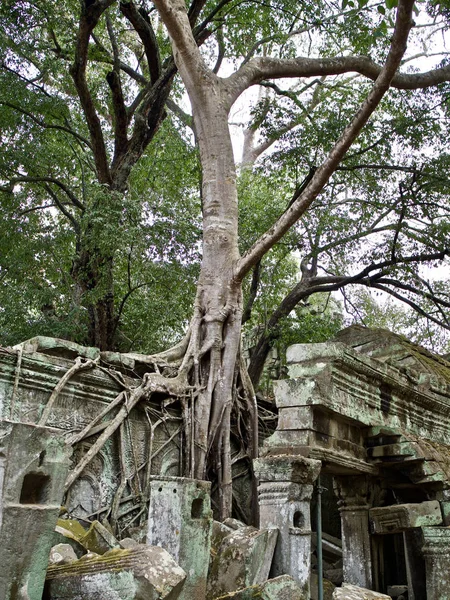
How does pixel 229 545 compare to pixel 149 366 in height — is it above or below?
below

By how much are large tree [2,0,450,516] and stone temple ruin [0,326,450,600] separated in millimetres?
445

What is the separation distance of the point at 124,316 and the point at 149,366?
11.5 ft

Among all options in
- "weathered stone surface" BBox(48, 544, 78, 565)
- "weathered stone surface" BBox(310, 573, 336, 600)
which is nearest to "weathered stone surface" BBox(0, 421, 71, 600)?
"weathered stone surface" BBox(48, 544, 78, 565)

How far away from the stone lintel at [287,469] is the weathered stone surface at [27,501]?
189 cm

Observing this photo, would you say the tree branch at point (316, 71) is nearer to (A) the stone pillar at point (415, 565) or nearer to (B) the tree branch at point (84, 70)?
(B) the tree branch at point (84, 70)

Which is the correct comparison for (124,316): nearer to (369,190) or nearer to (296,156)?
(296,156)

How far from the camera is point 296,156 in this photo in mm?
9820

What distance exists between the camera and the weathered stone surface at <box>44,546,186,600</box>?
94.3 inches

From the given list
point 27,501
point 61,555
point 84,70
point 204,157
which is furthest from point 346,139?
point 27,501

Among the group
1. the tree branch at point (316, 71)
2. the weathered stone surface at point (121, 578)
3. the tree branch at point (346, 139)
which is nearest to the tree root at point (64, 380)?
the tree branch at point (346, 139)

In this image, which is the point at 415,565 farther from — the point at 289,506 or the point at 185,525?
the point at 185,525

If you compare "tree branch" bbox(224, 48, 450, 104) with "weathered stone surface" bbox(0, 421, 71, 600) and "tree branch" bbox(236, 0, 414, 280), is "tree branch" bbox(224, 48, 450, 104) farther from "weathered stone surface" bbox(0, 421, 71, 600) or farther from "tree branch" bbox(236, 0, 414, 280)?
"weathered stone surface" bbox(0, 421, 71, 600)

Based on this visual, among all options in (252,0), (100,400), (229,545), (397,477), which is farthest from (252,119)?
(229,545)

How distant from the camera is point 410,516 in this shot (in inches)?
196
